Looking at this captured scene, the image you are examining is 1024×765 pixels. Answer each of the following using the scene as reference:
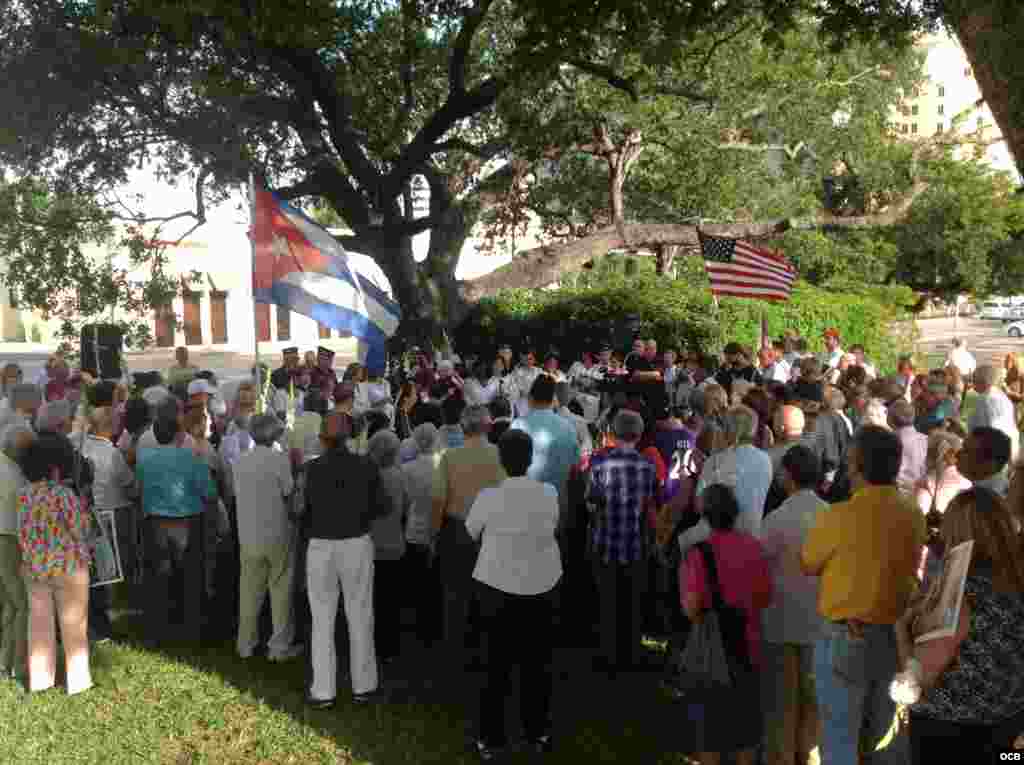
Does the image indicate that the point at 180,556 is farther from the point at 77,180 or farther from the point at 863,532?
the point at 77,180

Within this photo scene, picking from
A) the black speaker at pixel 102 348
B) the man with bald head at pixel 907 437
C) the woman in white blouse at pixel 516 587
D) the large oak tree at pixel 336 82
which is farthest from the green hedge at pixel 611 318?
the woman in white blouse at pixel 516 587

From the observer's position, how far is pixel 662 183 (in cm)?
2569

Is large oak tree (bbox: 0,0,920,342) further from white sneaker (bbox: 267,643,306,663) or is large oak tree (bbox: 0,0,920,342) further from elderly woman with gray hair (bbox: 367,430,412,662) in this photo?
white sneaker (bbox: 267,643,306,663)

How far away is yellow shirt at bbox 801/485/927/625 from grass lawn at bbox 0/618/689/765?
1.74 metres

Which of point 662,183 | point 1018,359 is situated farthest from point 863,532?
point 662,183

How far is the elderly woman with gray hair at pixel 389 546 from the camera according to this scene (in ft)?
21.1

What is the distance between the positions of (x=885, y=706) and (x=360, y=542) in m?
3.02

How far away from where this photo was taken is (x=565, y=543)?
284 inches

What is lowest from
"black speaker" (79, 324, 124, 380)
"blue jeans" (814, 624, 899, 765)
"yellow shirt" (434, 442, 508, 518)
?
"blue jeans" (814, 624, 899, 765)

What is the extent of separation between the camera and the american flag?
13.2m

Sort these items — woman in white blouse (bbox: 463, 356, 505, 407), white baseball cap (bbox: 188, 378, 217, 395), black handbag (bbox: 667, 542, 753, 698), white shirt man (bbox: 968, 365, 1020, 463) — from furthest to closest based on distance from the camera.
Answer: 1. woman in white blouse (bbox: 463, 356, 505, 407)
2. white baseball cap (bbox: 188, 378, 217, 395)
3. white shirt man (bbox: 968, 365, 1020, 463)
4. black handbag (bbox: 667, 542, 753, 698)

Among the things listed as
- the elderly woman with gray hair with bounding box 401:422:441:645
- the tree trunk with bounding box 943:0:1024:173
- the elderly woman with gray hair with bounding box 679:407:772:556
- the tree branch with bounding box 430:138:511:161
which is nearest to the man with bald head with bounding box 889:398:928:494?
the elderly woman with gray hair with bounding box 679:407:772:556

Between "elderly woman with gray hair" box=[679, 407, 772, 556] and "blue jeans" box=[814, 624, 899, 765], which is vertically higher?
"elderly woman with gray hair" box=[679, 407, 772, 556]

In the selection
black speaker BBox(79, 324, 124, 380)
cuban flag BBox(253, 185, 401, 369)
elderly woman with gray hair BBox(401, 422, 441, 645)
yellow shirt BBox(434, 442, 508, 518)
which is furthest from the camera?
black speaker BBox(79, 324, 124, 380)
